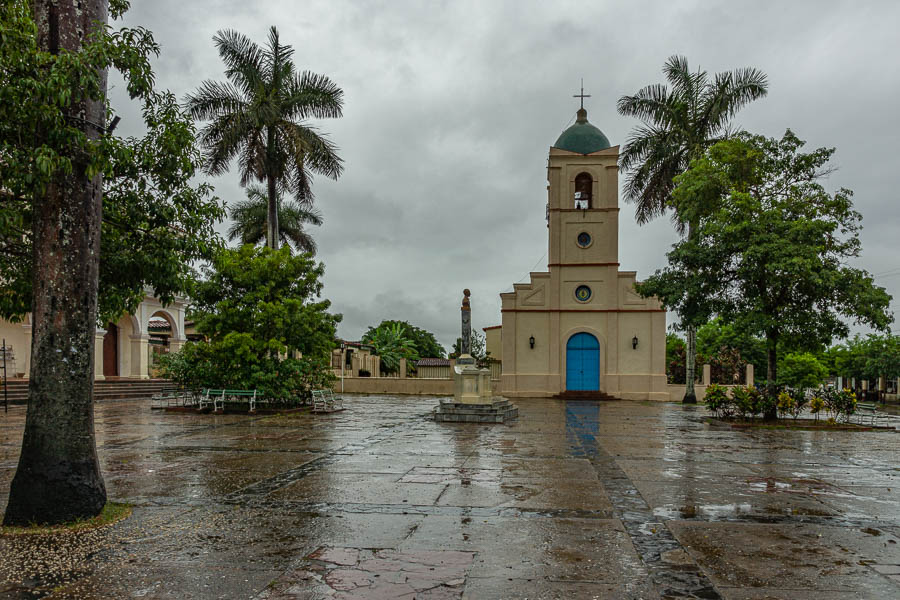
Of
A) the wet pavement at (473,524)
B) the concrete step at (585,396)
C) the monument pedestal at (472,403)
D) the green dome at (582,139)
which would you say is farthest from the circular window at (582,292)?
the wet pavement at (473,524)

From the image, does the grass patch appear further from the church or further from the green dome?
the green dome

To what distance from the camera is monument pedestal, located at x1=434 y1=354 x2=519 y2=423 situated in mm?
17359

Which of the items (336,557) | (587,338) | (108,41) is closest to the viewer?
(336,557)

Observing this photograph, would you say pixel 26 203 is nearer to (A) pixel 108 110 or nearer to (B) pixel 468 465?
(A) pixel 108 110

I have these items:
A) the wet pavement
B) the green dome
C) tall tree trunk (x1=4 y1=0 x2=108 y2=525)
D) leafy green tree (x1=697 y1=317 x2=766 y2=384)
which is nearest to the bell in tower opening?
the green dome

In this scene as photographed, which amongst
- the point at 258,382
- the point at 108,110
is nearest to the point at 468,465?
the point at 108,110

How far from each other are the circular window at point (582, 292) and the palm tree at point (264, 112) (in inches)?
520

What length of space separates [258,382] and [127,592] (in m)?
15.6

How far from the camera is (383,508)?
6922 mm

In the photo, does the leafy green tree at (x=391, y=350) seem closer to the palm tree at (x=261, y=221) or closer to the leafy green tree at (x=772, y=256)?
the palm tree at (x=261, y=221)

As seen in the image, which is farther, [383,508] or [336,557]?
[383,508]

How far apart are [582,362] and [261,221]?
59.7 ft

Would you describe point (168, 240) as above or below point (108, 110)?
below

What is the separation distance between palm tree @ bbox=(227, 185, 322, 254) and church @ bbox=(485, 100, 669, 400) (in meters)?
12.5
